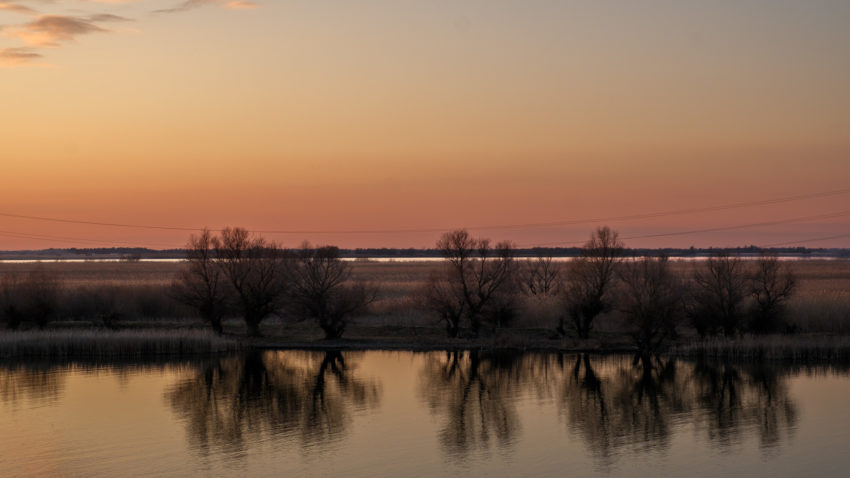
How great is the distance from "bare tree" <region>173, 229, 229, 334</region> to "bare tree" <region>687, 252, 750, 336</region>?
29850 mm

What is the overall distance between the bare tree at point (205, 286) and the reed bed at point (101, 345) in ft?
20.6

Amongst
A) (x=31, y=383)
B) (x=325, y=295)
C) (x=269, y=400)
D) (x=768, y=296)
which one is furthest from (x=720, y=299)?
(x=31, y=383)

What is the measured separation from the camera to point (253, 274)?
62000 mm

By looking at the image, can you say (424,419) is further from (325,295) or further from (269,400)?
(325,295)

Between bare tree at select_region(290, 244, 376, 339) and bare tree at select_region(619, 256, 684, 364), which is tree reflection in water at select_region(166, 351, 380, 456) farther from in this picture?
bare tree at select_region(619, 256, 684, 364)

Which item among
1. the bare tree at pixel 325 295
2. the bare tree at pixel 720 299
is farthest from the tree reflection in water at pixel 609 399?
the bare tree at pixel 325 295

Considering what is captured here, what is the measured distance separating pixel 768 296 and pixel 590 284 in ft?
34.2

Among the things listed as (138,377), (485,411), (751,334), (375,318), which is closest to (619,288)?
(751,334)

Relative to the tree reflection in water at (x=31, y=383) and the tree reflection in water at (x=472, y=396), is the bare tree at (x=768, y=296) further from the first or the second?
the tree reflection in water at (x=31, y=383)

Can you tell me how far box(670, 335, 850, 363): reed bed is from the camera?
48281 mm

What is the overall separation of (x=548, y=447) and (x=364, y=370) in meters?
19.5

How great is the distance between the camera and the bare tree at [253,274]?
201 ft

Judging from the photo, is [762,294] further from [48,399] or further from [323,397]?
[48,399]

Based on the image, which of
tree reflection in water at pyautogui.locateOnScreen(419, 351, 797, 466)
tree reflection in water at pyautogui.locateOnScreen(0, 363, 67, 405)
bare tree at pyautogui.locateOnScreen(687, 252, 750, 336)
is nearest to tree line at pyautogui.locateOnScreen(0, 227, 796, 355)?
bare tree at pyautogui.locateOnScreen(687, 252, 750, 336)
